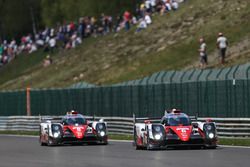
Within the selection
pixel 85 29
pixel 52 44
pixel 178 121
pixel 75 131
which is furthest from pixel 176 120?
pixel 52 44

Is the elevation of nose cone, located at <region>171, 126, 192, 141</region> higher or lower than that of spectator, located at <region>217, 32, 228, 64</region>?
lower

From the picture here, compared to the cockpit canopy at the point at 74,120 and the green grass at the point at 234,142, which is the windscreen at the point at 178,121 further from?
the cockpit canopy at the point at 74,120

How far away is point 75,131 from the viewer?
98.9ft

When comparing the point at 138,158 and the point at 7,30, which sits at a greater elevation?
the point at 7,30

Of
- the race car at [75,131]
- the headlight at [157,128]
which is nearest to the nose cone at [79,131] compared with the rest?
the race car at [75,131]

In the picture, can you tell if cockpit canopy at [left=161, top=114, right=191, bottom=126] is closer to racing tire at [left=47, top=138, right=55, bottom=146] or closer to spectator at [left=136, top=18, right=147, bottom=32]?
racing tire at [left=47, top=138, right=55, bottom=146]

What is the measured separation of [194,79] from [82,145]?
23.2 ft

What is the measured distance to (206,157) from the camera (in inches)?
883

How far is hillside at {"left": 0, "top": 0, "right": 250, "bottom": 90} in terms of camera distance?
A: 51.1 m

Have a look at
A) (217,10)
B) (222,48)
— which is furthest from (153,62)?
(222,48)

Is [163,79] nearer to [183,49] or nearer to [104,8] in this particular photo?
[183,49]

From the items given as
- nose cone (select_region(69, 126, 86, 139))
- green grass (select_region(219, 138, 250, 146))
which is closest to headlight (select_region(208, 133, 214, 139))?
green grass (select_region(219, 138, 250, 146))

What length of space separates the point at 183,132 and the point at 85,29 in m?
44.0

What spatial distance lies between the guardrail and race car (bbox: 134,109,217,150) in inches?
165
